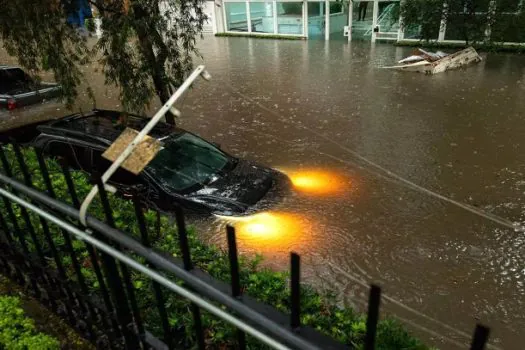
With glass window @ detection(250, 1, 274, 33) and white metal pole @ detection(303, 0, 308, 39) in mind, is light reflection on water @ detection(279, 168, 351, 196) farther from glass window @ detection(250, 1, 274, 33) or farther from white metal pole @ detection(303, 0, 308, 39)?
glass window @ detection(250, 1, 274, 33)

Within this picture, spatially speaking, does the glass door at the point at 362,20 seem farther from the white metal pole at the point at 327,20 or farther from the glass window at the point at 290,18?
the glass window at the point at 290,18

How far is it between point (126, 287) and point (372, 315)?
1.28m

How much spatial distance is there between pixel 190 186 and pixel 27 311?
12.0 feet

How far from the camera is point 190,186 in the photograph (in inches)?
244

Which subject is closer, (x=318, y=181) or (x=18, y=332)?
(x=18, y=332)

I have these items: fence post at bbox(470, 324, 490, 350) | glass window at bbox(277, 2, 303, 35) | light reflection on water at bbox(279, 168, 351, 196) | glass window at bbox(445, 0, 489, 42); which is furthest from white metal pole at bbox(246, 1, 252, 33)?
fence post at bbox(470, 324, 490, 350)

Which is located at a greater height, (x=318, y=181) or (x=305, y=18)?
(x=305, y=18)

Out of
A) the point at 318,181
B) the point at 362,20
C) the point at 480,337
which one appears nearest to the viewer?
the point at 480,337

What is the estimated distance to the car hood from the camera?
6270 millimetres

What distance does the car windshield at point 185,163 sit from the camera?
20.1 ft

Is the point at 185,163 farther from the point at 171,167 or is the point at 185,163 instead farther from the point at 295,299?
the point at 295,299

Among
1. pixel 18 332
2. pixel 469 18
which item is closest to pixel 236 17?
pixel 469 18

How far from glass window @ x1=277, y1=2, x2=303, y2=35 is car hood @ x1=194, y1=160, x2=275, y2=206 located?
61.7 feet

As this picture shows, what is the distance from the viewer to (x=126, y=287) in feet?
6.35
